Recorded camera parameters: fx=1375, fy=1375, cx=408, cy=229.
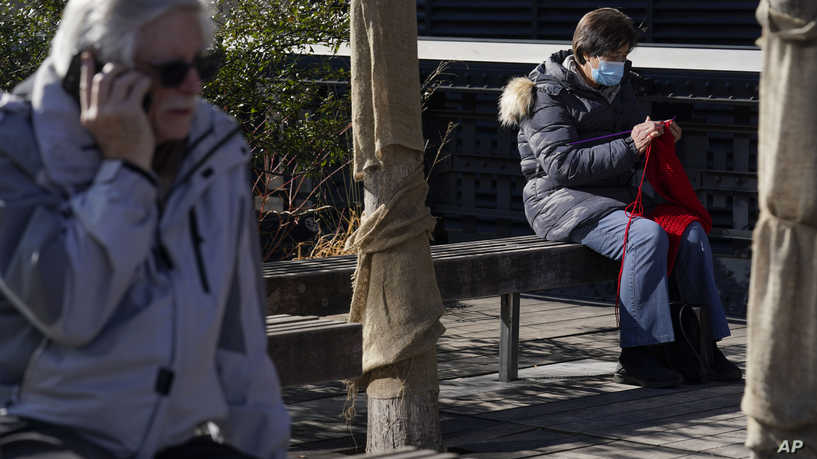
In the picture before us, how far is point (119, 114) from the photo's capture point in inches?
101

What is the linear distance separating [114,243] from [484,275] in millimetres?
4168

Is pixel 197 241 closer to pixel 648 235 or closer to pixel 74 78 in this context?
pixel 74 78

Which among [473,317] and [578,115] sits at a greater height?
[578,115]

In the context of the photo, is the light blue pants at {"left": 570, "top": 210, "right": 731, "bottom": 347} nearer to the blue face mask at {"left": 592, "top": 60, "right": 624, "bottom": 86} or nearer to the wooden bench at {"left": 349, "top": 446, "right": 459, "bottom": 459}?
the blue face mask at {"left": 592, "top": 60, "right": 624, "bottom": 86}

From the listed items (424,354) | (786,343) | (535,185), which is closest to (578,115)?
(535,185)

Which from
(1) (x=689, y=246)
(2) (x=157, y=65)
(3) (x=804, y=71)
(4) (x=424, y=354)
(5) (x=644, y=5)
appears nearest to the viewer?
(2) (x=157, y=65)

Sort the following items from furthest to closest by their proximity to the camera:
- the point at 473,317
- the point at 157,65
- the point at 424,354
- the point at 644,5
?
1. the point at 644,5
2. the point at 473,317
3. the point at 424,354
4. the point at 157,65

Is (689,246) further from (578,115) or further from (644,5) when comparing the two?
(644,5)

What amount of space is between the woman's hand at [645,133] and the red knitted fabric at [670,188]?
0.09 metres

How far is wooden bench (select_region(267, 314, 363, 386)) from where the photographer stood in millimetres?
4766

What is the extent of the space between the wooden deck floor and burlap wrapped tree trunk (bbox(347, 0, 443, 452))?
0.33 meters

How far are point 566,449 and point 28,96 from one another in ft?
10.4

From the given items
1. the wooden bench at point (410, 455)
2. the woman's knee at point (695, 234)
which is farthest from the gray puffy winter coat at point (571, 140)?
the wooden bench at point (410, 455)

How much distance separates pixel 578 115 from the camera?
6.84m
